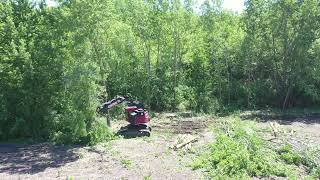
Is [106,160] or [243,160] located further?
[106,160]

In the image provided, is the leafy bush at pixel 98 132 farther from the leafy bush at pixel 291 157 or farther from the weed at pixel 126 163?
the leafy bush at pixel 291 157

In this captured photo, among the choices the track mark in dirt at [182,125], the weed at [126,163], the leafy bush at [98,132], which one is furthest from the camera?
the track mark in dirt at [182,125]

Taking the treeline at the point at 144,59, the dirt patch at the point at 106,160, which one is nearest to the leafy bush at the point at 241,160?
the dirt patch at the point at 106,160

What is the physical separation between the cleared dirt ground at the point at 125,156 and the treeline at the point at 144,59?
144cm

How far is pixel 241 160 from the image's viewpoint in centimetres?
1505


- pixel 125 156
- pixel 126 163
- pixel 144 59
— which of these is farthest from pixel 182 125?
pixel 126 163

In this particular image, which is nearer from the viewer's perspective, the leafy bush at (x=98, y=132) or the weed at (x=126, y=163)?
the weed at (x=126, y=163)

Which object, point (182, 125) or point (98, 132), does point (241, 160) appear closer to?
point (98, 132)

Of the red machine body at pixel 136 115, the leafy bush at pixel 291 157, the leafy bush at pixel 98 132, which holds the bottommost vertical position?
the leafy bush at pixel 291 157

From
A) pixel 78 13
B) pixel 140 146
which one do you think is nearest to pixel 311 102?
pixel 140 146

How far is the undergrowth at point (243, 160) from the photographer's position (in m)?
14.7

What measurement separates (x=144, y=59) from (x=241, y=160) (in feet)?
48.4

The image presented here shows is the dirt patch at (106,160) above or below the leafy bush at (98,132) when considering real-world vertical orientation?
below

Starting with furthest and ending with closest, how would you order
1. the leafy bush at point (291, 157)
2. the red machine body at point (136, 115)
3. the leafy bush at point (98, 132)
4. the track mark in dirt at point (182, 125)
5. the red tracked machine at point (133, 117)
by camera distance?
the track mark in dirt at point (182, 125) < the red machine body at point (136, 115) < the red tracked machine at point (133, 117) < the leafy bush at point (98, 132) < the leafy bush at point (291, 157)
